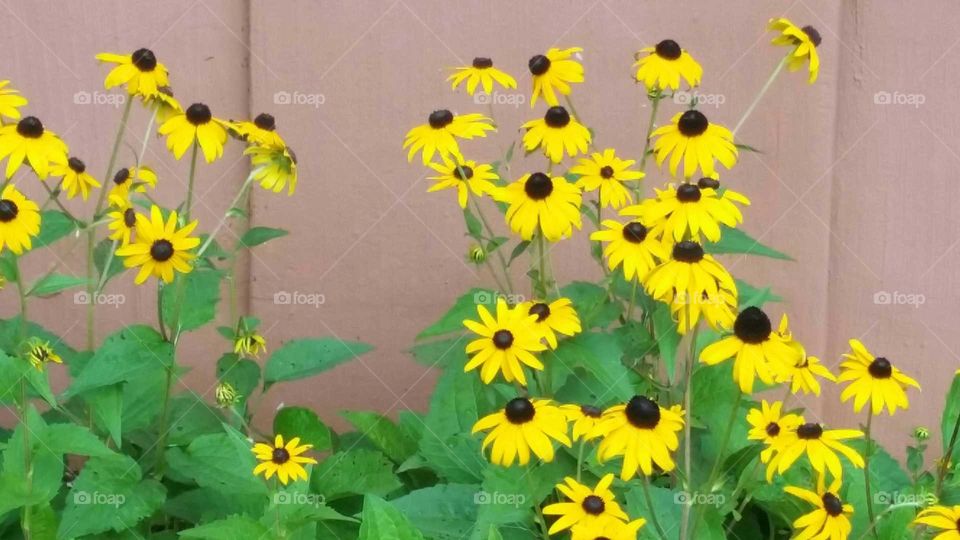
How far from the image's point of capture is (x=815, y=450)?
1840 millimetres

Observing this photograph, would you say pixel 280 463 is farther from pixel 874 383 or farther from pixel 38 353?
pixel 874 383

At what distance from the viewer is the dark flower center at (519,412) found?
1.82m

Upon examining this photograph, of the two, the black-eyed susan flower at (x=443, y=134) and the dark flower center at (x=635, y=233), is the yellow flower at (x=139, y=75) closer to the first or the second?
the black-eyed susan flower at (x=443, y=134)

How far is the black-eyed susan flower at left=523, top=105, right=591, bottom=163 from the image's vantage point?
2.34 metres

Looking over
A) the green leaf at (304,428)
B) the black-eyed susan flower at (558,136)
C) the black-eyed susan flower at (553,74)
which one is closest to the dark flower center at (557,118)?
the black-eyed susan flower at (558,136)

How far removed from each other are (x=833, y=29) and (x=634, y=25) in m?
0.51

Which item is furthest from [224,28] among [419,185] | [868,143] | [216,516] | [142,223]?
[868,143]

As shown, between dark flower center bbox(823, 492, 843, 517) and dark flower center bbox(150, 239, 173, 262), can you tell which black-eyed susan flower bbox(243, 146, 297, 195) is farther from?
dark flower center bbox(823, 492, 843, 517)

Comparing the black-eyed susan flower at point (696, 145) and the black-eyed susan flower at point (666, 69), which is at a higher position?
the black-eyed susan flower at point (666, 69)

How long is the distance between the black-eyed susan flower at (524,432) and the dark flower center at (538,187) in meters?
0.44

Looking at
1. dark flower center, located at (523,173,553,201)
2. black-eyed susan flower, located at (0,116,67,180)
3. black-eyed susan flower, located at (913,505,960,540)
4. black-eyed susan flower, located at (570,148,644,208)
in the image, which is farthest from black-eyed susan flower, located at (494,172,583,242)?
black-eyed susan flower, located at (0,116,67,180)

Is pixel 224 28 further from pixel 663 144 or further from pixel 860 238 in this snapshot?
pixel 860 238

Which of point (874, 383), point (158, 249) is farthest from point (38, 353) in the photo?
point (874, 383)

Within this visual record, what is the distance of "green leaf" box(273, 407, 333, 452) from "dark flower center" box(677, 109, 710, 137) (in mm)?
1130
